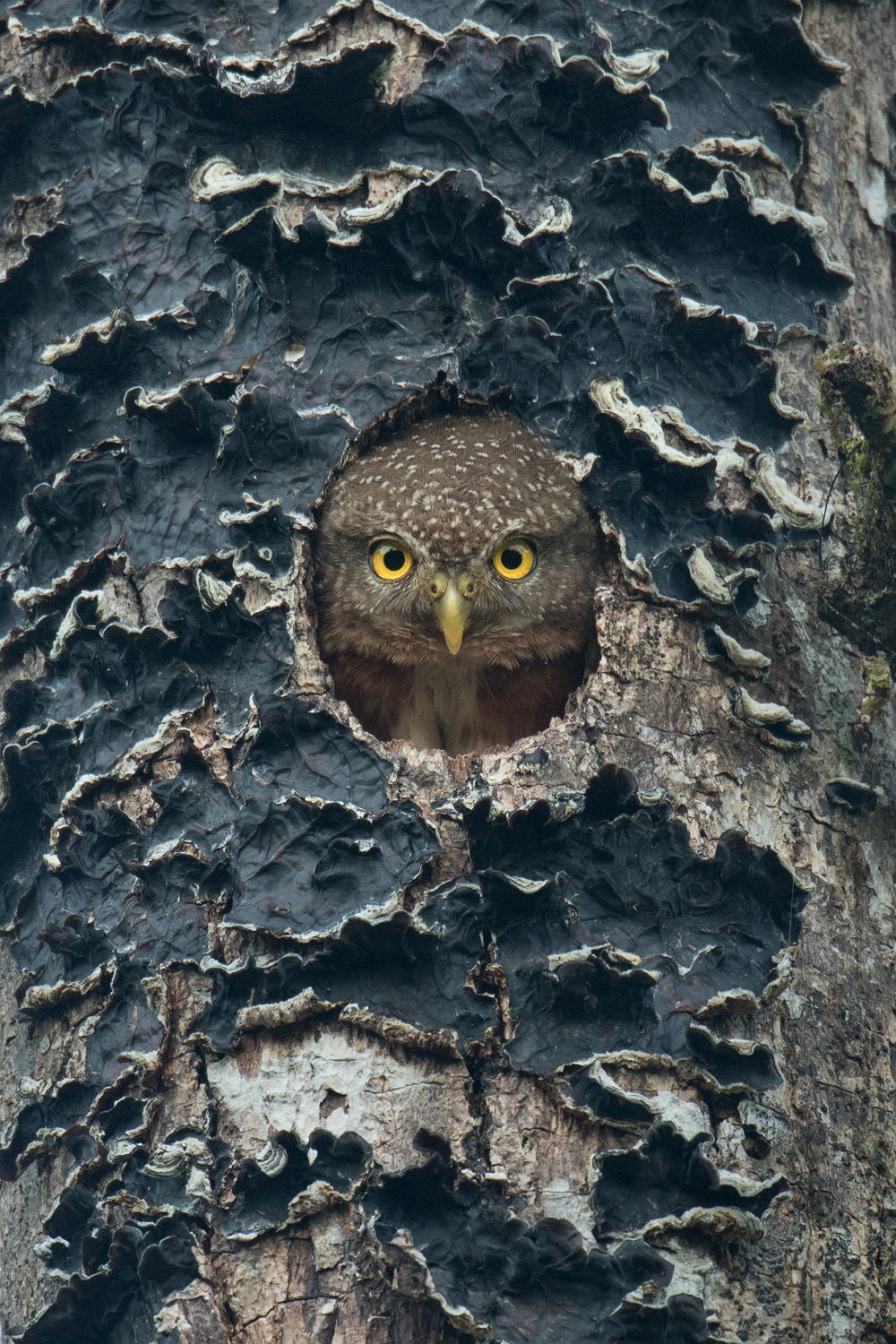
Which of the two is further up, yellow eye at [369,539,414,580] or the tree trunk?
→ the tree trunk

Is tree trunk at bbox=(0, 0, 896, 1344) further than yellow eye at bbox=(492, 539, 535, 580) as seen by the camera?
No

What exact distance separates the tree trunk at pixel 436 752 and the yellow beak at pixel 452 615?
2.64 ft

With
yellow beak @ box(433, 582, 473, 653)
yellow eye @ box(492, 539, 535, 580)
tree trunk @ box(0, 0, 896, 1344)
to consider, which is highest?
tree trunk @ box(0, 0, 896, 1344)

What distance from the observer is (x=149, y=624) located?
9.97 feet

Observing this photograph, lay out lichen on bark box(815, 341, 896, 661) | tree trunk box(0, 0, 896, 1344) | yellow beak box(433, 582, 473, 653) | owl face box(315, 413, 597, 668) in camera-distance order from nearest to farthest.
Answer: tree trunk box(0, 0, 896, 1344)
lichen on bark box(815, 341, 896, 661)
owl face box(315, 413, 597, 668)
yellow beak box(433, 582, 473, 653)

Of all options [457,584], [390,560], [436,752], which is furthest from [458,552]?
[436,752]

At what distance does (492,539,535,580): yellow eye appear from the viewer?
4.18 metres

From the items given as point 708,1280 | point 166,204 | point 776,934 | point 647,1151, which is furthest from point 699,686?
point 166,204

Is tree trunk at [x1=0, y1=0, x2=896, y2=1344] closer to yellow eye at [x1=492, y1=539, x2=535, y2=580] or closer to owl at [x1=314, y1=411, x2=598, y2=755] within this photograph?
owl at [x1=314, y1=411, x2=598, y2=755]

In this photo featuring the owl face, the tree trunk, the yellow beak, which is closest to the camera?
the tree trunk

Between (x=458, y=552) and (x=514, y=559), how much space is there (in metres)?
0.21

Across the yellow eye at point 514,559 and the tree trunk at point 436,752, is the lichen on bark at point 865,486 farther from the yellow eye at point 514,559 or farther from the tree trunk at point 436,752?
the yellow eye at point 514,559

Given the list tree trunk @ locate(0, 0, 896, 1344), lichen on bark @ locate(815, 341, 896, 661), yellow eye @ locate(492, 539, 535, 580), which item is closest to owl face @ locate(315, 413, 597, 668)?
yellow eye @ locate(492, 539, 535, 580)

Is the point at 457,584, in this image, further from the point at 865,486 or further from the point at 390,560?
the point at 865,486
